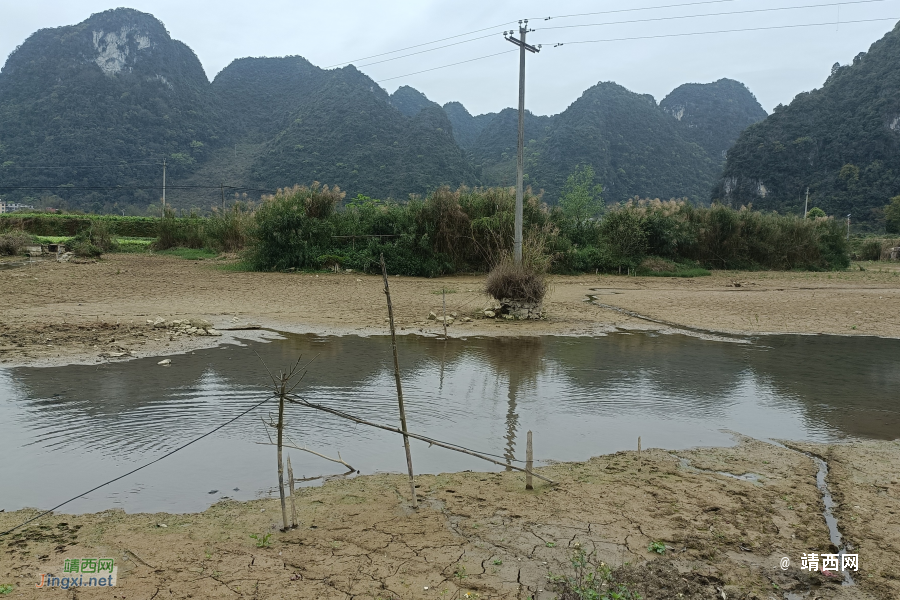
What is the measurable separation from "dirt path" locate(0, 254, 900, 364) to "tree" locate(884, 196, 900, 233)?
38.4m

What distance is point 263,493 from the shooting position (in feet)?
15.7

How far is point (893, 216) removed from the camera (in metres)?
55.4

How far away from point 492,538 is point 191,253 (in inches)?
1284

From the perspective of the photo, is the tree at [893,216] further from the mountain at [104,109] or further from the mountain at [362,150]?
the mountain at [104,109]

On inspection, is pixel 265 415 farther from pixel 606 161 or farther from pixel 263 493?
pixel 606 161

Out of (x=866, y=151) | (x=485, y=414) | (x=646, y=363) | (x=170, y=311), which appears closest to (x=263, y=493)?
(x=485, y=414)

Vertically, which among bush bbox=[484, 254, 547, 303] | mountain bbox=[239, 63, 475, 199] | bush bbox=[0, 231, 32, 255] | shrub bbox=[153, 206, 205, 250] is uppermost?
mountain bbox=[239, 63, 475, 199]

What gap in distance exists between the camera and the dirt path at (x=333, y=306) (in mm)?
11055

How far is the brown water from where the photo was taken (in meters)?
5.28

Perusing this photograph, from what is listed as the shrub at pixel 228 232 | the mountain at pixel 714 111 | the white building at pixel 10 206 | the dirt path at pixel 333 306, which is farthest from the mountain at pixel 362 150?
the mountain at pixel 714 111

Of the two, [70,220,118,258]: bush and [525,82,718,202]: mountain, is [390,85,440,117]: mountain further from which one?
[70,220,118,258]: bush

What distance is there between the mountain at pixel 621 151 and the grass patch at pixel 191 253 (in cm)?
4000

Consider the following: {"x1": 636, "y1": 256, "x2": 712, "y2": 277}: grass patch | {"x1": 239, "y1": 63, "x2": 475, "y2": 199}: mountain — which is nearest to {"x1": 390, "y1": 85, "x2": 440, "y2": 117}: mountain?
{"x1": 239, "y1": 63, "x2": 475, "y2": 199}: mountain

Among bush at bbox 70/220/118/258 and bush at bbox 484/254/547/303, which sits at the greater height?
bush at bbox 70/220/118/258
